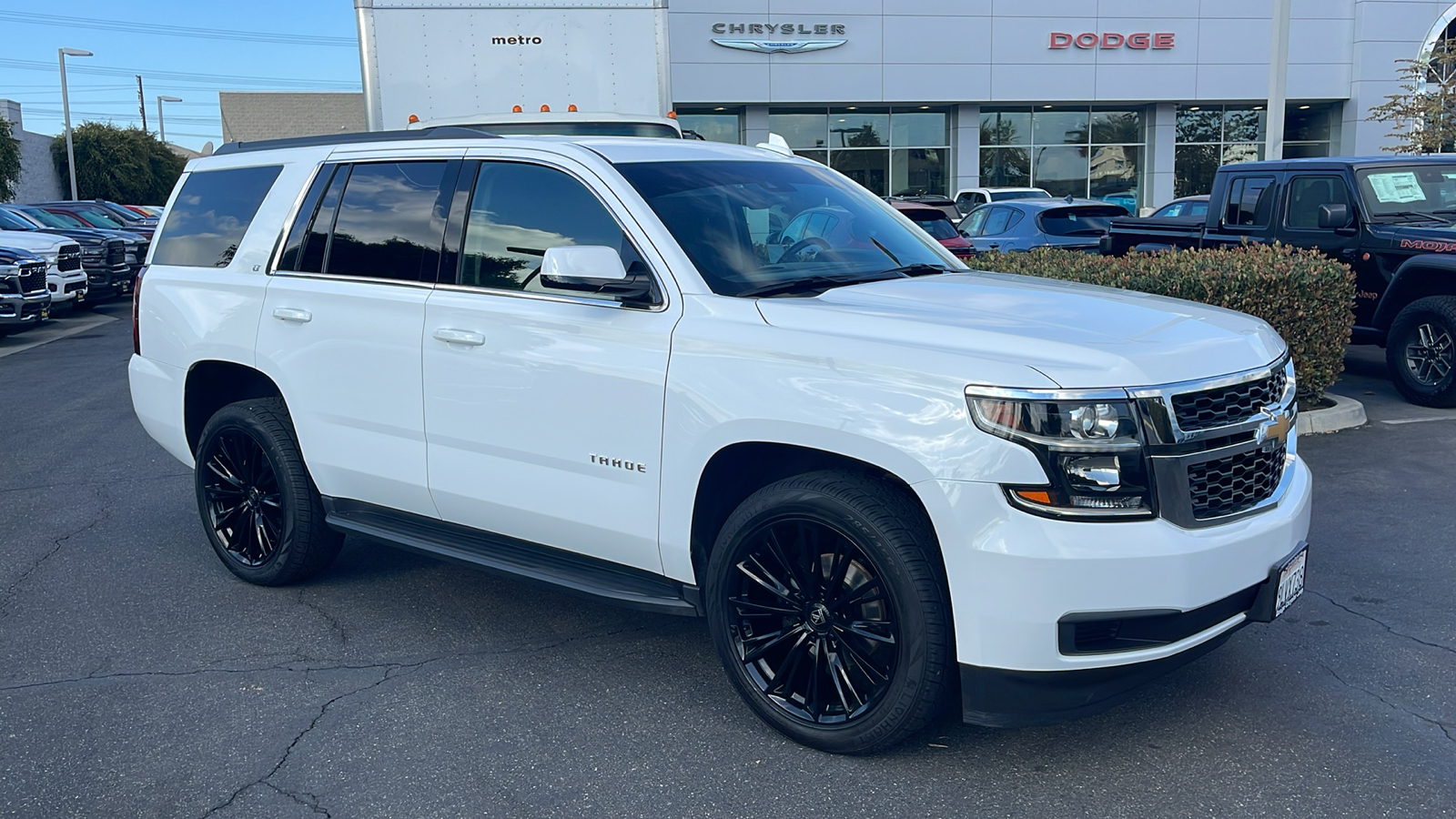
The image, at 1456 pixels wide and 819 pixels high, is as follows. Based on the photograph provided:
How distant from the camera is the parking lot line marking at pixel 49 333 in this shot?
51.0 ft

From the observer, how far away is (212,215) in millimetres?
5598

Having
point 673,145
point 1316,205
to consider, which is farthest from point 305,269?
point 1316,205

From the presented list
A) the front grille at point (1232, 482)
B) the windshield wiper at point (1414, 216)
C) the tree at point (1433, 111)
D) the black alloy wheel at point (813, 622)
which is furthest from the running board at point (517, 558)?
the tree at point (1433, 111)

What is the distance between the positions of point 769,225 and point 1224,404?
176 cm

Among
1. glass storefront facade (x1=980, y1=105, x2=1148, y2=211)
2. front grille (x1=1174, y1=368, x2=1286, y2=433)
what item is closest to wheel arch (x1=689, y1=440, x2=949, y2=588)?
front grille (x1=1174, y1=368, x2=1286, y2=433)

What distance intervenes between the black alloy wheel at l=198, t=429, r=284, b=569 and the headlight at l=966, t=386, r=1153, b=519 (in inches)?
135

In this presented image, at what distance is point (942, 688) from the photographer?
11.3 ft

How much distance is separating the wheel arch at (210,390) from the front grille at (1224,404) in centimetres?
393

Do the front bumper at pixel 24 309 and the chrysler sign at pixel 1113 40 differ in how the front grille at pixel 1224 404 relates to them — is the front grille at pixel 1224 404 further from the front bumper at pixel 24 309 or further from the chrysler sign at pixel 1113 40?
the chrysler sign at pixel 1113 40

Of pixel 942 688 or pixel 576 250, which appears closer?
pixel 942 688

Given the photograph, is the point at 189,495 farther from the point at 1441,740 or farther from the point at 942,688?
the point at 1441,740

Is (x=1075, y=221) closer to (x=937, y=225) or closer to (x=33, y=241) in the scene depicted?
(x=937, y=225)

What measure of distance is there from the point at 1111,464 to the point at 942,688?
807mm

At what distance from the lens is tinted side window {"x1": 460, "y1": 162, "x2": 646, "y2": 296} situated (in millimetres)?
4293
